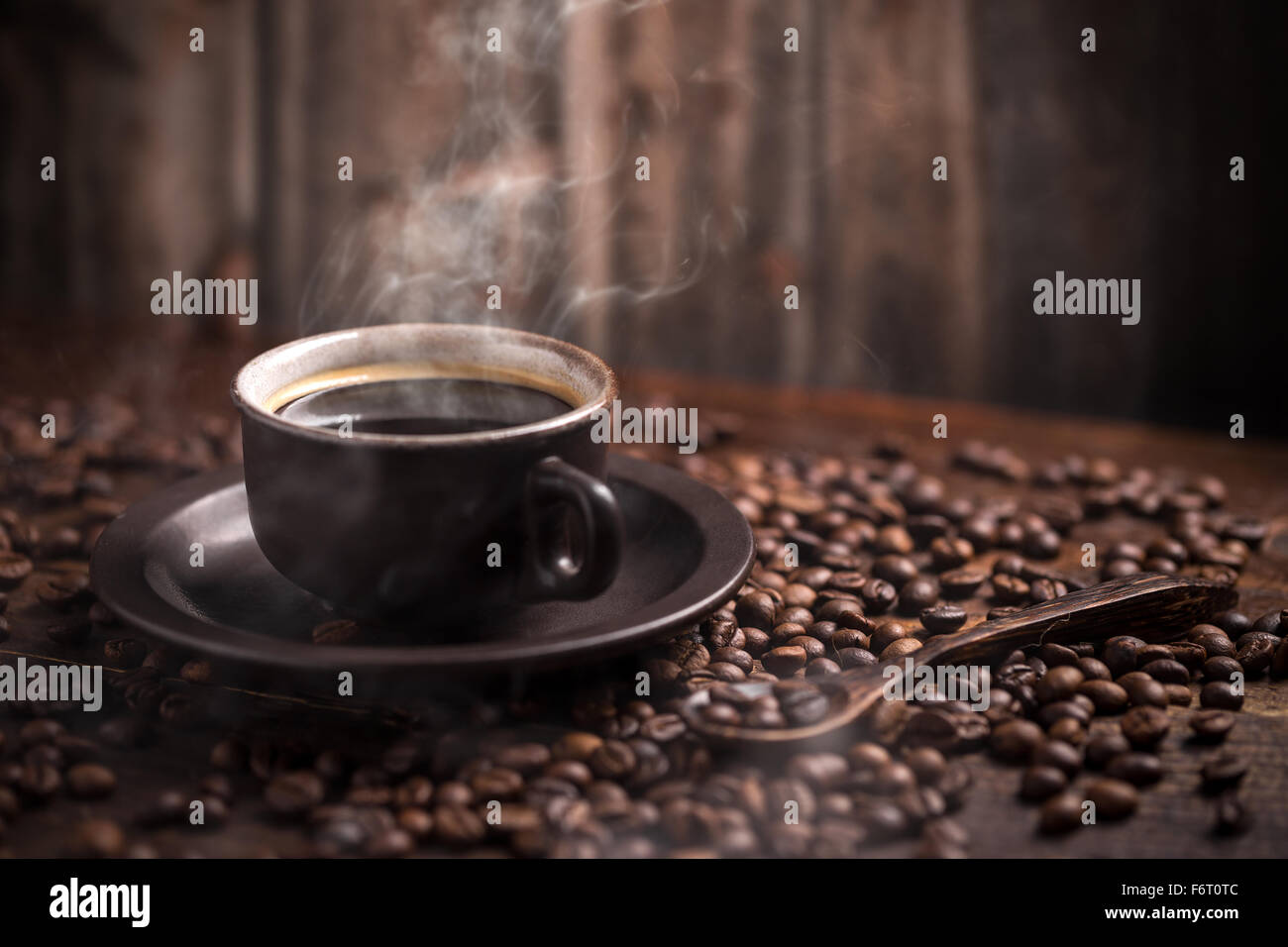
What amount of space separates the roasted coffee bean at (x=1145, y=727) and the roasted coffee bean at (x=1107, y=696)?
0.02m

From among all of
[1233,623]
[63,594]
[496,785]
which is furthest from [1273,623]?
[63,594]

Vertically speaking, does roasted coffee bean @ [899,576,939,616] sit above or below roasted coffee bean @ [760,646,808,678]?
above

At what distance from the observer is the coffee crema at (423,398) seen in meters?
1.07

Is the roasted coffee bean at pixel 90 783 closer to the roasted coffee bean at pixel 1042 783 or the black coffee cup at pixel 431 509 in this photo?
the black coffee cup at pixel 431 509

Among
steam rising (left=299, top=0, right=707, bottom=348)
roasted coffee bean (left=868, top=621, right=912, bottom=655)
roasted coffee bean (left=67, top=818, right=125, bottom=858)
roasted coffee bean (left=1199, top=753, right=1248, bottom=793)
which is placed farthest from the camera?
steam rising (left=299, top=0, right=707, bottom=348)

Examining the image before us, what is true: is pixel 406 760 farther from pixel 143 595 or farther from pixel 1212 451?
pixel 1212 451

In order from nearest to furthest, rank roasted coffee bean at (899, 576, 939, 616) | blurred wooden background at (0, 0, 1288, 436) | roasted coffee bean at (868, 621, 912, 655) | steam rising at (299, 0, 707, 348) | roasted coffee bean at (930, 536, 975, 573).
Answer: roasted coffee bean at (868, 621, 912, 655) → roasted coffee bean at (899, 576, 939, 616) → roasted coffee bean at (930, 536, 975, 573) → blurred wooden background at (0, 0, 1288, 436) → steam rising at (299, 0, 707, 348)

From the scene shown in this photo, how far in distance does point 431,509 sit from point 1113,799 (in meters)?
0.57

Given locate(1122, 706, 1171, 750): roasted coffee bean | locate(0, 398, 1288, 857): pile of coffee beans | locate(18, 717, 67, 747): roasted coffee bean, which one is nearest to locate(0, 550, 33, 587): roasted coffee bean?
locate(0, 398, 1288, 857): pile of coffee beans

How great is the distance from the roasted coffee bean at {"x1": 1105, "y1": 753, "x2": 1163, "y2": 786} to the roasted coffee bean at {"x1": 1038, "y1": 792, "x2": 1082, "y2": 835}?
0.07 meters

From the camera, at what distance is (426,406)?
3.64 ft

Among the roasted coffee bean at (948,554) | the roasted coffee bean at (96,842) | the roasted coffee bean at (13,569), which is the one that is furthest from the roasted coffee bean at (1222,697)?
the roasted coffee bean at (13,569)

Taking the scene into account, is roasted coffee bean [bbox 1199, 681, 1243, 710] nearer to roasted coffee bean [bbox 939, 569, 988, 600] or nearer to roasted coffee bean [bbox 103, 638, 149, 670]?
roasted coffee bean [bbox 939, 569, 988, 600]

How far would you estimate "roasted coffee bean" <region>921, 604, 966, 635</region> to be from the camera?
1.14 m
